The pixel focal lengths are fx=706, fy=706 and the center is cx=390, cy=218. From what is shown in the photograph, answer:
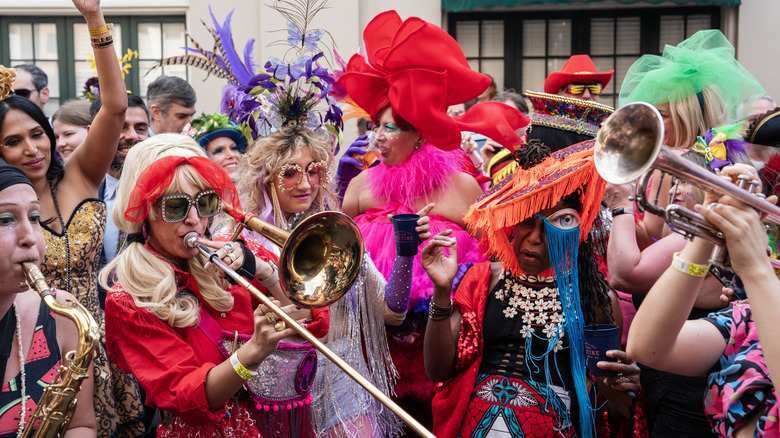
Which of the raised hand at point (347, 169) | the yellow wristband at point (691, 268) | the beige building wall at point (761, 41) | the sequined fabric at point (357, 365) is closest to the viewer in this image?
the yellow wristband at point (691, 268)

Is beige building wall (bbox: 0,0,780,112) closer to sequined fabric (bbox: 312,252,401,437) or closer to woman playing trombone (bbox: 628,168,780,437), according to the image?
sequined fabric (bbox: 312,252,401,437)

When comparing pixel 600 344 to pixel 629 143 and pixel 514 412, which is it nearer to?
pixel 514 412

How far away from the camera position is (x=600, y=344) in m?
2.61

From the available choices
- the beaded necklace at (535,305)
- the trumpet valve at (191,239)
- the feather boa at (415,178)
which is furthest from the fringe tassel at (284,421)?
the feather boa at (415,178)

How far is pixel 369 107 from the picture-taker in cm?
427

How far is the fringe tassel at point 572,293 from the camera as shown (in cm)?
290

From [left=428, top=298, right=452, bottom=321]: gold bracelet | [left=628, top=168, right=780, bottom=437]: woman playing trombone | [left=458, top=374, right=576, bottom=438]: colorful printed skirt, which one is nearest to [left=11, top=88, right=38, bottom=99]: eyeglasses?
[left=428, top=298, right=452, bottom=321]: gold bracelet

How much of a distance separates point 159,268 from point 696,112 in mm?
2725

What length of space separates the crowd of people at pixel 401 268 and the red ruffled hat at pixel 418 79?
0.6 inches

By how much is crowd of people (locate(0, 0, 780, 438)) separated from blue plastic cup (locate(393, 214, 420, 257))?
0.02 m

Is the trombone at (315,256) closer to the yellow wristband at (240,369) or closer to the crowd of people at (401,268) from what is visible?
the crowd of people at (401,268)

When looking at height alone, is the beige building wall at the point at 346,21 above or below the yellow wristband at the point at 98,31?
above

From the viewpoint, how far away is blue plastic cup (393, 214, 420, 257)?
3109mm

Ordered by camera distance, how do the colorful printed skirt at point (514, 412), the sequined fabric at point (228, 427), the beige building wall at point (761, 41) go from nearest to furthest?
the sequined fabric at point (228, 427), the colorful printed skirt at point (514, 412), the beige building wall at point (761, 41)
